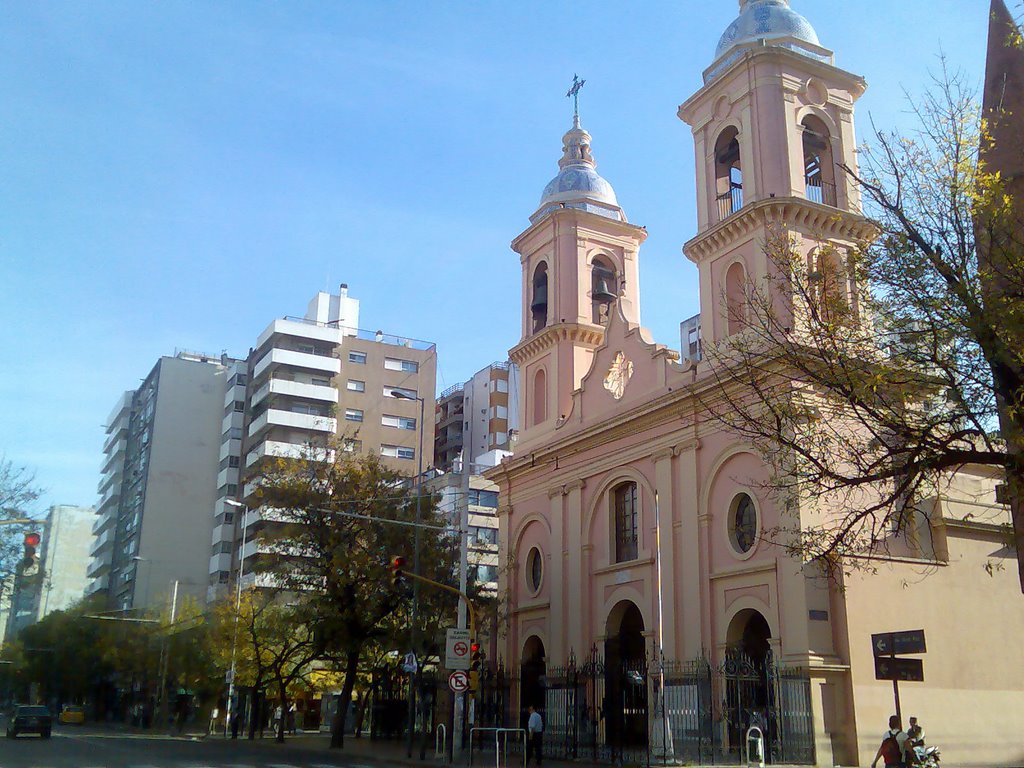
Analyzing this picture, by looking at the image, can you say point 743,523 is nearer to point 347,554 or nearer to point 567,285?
point 347,554

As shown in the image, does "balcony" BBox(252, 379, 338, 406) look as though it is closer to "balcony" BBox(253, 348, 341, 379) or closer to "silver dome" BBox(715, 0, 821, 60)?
"balcony" BBox(253, 348, 341, 379)

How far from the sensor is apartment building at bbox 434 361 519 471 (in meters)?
74.1

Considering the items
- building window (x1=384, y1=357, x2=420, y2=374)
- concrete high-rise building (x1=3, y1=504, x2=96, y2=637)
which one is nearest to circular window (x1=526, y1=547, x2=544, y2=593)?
building window (x1=384, y1=357, x2=420, y2=374)

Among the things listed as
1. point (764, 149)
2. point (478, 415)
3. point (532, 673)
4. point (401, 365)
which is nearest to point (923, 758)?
point (764, 149)

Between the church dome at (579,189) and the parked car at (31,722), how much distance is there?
26.8 metres

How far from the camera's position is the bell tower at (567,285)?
3722 centimetres

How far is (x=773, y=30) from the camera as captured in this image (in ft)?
102

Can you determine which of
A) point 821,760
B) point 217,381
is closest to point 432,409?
point 217,381

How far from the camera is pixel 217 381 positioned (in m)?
79.1

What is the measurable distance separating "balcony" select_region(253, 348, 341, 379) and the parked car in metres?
33.4

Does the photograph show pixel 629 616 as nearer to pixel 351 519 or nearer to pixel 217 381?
pixel 351 519

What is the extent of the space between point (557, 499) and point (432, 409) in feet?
132

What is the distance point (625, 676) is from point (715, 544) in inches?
205

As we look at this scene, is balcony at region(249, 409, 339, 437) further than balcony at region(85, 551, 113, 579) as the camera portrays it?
No
